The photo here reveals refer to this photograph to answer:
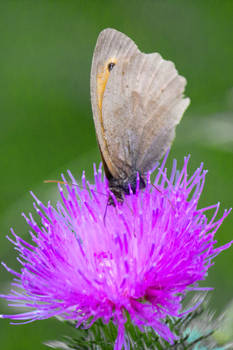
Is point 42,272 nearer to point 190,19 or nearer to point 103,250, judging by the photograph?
point 103,250

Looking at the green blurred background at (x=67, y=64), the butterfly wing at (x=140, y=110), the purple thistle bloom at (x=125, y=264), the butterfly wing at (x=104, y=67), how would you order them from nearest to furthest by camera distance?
1. the purple thistle bloom at (x=125, y=264)
2. the butterfly wing at (x=104, y=67)
3. the butterfly wing at (x=140, y=110)
4. the green blurred background at (x=67, y=64)

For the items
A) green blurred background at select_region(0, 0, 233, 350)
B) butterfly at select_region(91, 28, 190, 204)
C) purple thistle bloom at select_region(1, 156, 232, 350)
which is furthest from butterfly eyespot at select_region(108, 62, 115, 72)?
green blurred background at select_region(0, 0, 233, 350)

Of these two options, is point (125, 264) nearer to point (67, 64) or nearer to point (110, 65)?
point (110, 65)

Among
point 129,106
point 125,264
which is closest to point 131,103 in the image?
point 129,106

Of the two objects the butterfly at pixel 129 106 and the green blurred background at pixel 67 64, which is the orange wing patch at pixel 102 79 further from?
the green blurred background at pixel 67 64

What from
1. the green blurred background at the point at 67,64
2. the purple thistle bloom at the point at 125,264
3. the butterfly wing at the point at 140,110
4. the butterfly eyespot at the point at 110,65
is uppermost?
the green blurred background at the point at 67,64

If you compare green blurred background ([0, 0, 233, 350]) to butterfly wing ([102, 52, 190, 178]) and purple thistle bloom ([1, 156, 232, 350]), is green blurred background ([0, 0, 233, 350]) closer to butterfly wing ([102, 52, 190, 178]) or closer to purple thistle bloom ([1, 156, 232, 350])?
butterfly wing ([102, 52, 190, 178])

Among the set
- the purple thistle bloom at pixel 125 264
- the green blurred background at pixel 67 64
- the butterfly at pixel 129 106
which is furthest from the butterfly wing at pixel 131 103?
the green blurred background at pixel 67 64
